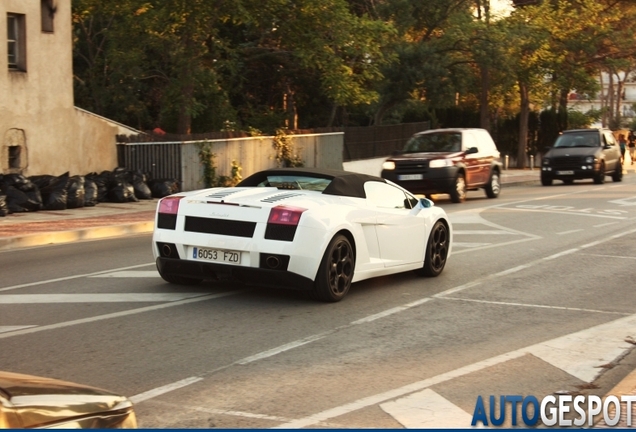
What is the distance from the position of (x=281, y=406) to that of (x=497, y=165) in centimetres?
2220

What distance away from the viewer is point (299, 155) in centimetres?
3322

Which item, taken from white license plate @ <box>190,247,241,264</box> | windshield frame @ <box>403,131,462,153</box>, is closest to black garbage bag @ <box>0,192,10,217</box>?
windshield frame @ <box>403,131,462,153</box>

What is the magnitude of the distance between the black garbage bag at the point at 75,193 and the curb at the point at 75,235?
12.1ft

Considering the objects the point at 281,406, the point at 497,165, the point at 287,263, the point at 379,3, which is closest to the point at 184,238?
the point at 287,263

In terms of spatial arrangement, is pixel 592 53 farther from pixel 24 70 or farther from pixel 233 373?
pixel 233 373

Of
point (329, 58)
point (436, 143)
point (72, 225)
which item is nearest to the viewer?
point (72, 225)

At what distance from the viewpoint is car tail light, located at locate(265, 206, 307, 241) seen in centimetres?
980

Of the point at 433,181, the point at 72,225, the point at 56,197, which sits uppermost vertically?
the point at 433,181

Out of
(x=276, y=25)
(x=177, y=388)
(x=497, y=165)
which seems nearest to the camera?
(x=177, y=388)

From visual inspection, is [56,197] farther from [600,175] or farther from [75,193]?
[600,175]

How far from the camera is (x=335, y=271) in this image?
10266 millimetres

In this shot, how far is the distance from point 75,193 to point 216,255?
12.9m

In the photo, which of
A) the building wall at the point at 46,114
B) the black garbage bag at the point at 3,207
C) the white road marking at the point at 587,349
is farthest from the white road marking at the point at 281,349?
the building wall at the point at 46,114

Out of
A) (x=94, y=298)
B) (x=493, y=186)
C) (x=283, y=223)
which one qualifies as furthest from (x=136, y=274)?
(x=493, y=186)
